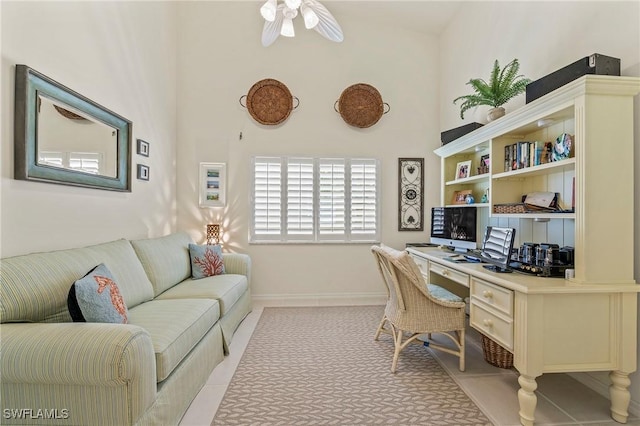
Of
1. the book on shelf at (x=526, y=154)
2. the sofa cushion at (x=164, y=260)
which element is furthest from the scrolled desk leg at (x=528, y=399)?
the sofa cushion at (x=164, y=260)

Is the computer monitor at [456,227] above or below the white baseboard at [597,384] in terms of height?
above

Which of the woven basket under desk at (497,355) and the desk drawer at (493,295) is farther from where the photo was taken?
→ the woven basket under desk at (497,355)

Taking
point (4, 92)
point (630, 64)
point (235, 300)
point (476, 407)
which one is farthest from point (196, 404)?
point (630, 64)

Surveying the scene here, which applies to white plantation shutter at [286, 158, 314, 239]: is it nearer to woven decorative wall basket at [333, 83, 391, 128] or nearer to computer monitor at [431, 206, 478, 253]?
woven decorative wall basket at [333, 83, 391, 128]

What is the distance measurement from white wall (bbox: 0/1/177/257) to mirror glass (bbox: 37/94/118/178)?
0.17m

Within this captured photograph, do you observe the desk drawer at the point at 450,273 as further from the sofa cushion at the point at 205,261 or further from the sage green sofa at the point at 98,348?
the sofa cushion at the point at 205,261

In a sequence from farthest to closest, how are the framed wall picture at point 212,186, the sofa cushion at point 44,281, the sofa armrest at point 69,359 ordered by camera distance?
the framed wall picture at point 212,186
the sofa cushion at point 44,281
the sofa armrest at point 69,359

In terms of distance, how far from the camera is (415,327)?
2369 millimetres

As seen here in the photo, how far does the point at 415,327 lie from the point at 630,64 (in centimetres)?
220

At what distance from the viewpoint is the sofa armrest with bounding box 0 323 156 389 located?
50.2 inches

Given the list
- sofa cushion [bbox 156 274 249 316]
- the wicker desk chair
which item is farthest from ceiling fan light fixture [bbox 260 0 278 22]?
sofa cushion [bbox 156 274 249 316]

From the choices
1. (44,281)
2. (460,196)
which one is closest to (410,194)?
(460,196)

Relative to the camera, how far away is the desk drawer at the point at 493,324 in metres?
1.88

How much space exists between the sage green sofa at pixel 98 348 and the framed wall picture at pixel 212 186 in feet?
5.21
